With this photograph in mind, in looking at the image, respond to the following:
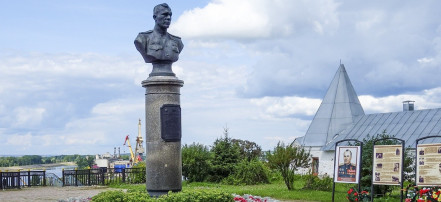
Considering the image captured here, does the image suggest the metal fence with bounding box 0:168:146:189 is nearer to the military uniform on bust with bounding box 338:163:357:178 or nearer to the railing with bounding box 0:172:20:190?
the railing with bounding box 0:172:20:190

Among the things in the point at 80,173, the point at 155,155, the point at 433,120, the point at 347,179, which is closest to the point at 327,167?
the point at 433,120

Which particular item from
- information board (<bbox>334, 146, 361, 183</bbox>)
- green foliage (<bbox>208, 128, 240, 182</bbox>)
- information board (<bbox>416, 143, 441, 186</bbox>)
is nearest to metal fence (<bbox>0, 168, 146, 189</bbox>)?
green foliage (<bbox>208, 128, 240, 182</bbox>)

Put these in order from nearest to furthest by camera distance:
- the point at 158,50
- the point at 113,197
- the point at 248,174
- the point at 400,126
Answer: the point at 113,197 < the point at 158,50 < the point at 248,174 < the point at 400,126

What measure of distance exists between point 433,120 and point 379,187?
13.5 meters

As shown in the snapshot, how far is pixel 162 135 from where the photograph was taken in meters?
12.1

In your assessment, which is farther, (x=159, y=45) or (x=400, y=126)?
(x=400, y=126)

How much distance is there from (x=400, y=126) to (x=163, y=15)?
21.3 metres

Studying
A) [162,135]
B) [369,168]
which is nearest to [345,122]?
[369,168]

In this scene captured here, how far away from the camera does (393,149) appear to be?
14320 mm

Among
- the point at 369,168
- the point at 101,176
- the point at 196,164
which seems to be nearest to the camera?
the point at 369,168

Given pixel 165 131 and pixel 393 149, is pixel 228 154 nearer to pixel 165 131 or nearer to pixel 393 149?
pixel 393 149

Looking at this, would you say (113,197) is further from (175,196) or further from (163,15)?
(163,15)

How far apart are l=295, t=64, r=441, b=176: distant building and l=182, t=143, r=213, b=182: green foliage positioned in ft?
20.0

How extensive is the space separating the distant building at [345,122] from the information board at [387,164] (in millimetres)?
15366
